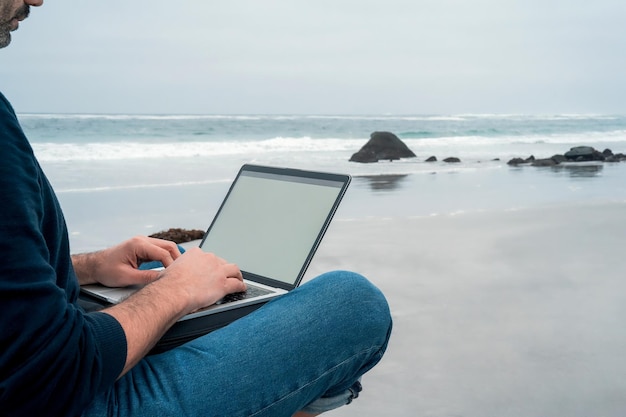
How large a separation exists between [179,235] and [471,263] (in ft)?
6.12

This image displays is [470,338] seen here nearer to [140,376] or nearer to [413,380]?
[413,380]

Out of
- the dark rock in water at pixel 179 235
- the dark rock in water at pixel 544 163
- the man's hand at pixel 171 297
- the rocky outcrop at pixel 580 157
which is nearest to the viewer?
the man's hand at pixel 171 297

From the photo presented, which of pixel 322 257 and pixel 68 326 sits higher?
pixel 68 326

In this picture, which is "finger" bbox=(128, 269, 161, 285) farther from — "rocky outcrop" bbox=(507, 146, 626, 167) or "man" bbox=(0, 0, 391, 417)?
"rocky outcrop" bbox=(507, 146, 626, 167)

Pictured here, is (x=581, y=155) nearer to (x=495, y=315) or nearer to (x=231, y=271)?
(x=495, y=315)

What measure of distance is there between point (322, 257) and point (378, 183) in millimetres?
4064

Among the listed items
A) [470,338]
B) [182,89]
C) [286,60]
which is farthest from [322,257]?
[286,60]

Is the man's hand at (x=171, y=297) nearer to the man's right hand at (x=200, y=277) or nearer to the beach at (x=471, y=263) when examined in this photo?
the man's right hand at (x=200, y=277)

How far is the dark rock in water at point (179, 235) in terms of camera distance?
4629 mm

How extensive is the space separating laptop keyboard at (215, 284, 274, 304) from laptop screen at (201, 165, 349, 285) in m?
0.12

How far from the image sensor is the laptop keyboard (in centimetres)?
142

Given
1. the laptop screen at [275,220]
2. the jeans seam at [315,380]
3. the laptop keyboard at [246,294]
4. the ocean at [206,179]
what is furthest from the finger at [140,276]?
the ocean at [206,179]

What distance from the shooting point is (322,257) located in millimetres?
4238

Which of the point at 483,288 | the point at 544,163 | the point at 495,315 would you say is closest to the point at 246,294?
the point at 495,315
